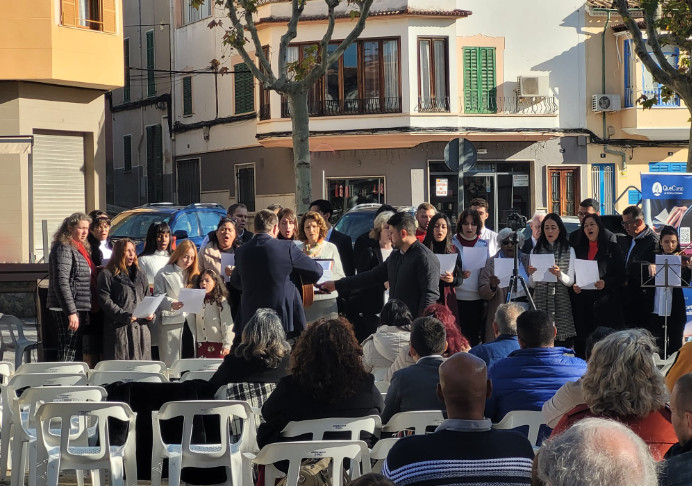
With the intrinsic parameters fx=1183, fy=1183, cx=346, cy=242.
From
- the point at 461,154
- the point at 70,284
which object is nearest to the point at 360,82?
the point at 461,154

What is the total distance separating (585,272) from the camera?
12055mm

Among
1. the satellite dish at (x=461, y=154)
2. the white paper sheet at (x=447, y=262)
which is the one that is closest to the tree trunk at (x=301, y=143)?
the satellite dish at (x=461, y=154)

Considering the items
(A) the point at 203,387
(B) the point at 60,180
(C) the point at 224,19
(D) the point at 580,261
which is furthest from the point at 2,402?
(C) the point at 224,19

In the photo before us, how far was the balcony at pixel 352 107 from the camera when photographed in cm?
3247

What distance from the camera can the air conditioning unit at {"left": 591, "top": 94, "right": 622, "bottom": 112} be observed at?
33500 mm

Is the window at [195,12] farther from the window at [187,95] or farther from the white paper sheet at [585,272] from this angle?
the white paper sheet at [585,272]

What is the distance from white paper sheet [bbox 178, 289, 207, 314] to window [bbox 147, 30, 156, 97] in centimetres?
2858

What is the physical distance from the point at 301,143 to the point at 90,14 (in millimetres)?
7110

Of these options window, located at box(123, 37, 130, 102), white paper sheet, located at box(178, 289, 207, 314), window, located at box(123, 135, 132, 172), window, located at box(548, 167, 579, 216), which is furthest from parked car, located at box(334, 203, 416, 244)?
window, located at box(123, 37, 130, 102)

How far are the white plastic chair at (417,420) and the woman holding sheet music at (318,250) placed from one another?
493 centimetres

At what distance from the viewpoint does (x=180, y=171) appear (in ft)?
126

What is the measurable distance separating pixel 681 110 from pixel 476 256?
23.9 meters

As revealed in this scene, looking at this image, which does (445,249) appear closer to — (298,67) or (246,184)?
(298,67)

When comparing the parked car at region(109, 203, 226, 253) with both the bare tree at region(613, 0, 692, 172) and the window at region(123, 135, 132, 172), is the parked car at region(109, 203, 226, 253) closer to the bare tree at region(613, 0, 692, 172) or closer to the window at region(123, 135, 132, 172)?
the bare tree at region(613, 0, 692, 172)
